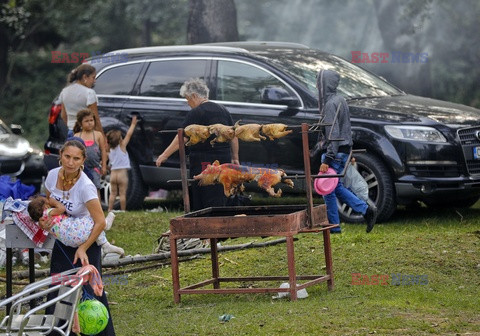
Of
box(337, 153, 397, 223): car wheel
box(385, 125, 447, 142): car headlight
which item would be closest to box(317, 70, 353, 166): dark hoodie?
box(337, 153, 397, 223): car wheel

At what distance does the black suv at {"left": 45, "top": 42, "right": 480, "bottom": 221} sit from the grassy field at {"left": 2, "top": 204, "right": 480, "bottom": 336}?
0.59 metres

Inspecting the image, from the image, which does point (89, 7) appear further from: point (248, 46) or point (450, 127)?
point (450, 127)

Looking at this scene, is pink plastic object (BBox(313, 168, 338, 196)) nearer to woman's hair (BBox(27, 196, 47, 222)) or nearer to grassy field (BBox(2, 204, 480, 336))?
grassy field (BBox(2, 204, 480, 336))

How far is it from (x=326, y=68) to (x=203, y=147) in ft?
9.70

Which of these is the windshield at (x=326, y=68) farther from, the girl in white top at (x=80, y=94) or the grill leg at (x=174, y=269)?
the grill leg at (x=174, y=269)

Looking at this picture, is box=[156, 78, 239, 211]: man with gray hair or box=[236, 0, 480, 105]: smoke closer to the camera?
box=[156, 78, 239, 211]: man with gray hair

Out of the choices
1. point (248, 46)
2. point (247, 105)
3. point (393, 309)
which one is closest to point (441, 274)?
point (393, 309)

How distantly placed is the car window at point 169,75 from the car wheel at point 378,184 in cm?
255

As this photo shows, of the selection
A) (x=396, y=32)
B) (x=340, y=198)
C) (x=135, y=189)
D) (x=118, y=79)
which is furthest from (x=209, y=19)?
(x=340, y=198)

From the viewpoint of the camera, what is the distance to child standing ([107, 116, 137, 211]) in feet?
43.9

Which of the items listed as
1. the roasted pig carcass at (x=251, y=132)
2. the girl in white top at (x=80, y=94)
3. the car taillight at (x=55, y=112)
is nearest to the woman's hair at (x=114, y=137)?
the car taillight at (x=55, y=112)

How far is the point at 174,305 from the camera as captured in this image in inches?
338

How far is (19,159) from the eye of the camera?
48.4 feet

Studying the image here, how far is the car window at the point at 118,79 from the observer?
13.7m
